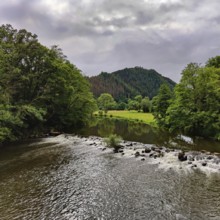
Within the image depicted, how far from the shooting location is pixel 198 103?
36.2m

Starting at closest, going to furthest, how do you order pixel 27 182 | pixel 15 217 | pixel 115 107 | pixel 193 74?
pixel 15 217 → pixel 27 182 → pixel 193 74 → pixel 115 107

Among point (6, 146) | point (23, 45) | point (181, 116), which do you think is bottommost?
point (6, 146)

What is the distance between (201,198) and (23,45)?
118 feet

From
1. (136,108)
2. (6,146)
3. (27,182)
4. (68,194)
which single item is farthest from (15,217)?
(136,108)

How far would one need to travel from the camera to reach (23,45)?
3819 centimetres

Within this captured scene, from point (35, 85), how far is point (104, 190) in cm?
3284

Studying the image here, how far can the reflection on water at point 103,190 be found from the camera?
1123cm

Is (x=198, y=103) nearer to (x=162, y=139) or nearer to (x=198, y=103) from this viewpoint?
(x=198, y=103)

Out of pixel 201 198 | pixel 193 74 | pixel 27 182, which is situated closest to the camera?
pixel 201 198

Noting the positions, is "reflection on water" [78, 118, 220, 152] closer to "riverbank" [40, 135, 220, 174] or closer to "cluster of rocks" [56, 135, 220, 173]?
"cluster of rocks" [56, 135, 220, 173]

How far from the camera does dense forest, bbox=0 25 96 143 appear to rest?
34.8m

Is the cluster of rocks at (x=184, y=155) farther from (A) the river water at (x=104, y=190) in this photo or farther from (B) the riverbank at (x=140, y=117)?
(B) the riverbank at (x=140, y=117)

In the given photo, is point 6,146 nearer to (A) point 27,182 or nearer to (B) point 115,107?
(A) point 27,182

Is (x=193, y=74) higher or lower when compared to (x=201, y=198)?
higher
